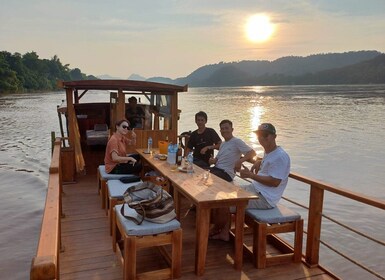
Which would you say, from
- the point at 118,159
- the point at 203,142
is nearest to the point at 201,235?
the point at 118,159

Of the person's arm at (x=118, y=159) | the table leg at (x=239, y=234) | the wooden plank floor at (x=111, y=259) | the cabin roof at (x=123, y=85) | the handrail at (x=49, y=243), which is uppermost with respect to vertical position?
the cabin roof at (x=123, y=85)

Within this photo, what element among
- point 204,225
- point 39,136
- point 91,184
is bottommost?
point 39,136

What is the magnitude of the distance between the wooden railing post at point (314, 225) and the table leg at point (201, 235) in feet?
4.20

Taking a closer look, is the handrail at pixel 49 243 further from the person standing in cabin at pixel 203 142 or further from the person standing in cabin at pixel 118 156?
the person standing in cabin at pixel 203 142

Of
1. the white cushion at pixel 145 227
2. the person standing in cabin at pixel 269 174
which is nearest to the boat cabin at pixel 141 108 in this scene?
the person standing in cabin at pixel 269 174

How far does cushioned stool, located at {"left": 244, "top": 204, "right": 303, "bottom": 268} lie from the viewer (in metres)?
3.99

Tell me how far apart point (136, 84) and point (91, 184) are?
2.37m

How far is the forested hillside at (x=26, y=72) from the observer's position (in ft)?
252

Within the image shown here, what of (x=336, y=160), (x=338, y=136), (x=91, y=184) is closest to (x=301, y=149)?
(x=336, y=160)

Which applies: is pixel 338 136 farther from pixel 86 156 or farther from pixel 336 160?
pixel 86 156

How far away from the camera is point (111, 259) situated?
4312mm

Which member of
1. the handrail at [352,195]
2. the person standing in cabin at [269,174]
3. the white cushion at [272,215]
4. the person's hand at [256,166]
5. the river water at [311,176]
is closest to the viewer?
the handrail at [352,195]

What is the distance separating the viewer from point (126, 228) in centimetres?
351

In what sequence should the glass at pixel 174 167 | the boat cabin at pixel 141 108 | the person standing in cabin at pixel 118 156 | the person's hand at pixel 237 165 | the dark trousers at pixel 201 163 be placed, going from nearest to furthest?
the glass at pixel 174 167 < the person's hand at pixel 237 165 < the person standing in cabin at pixel 118 156 < the dark trousers at pixel 201 163 < the boat cabin at pixel 141 108
